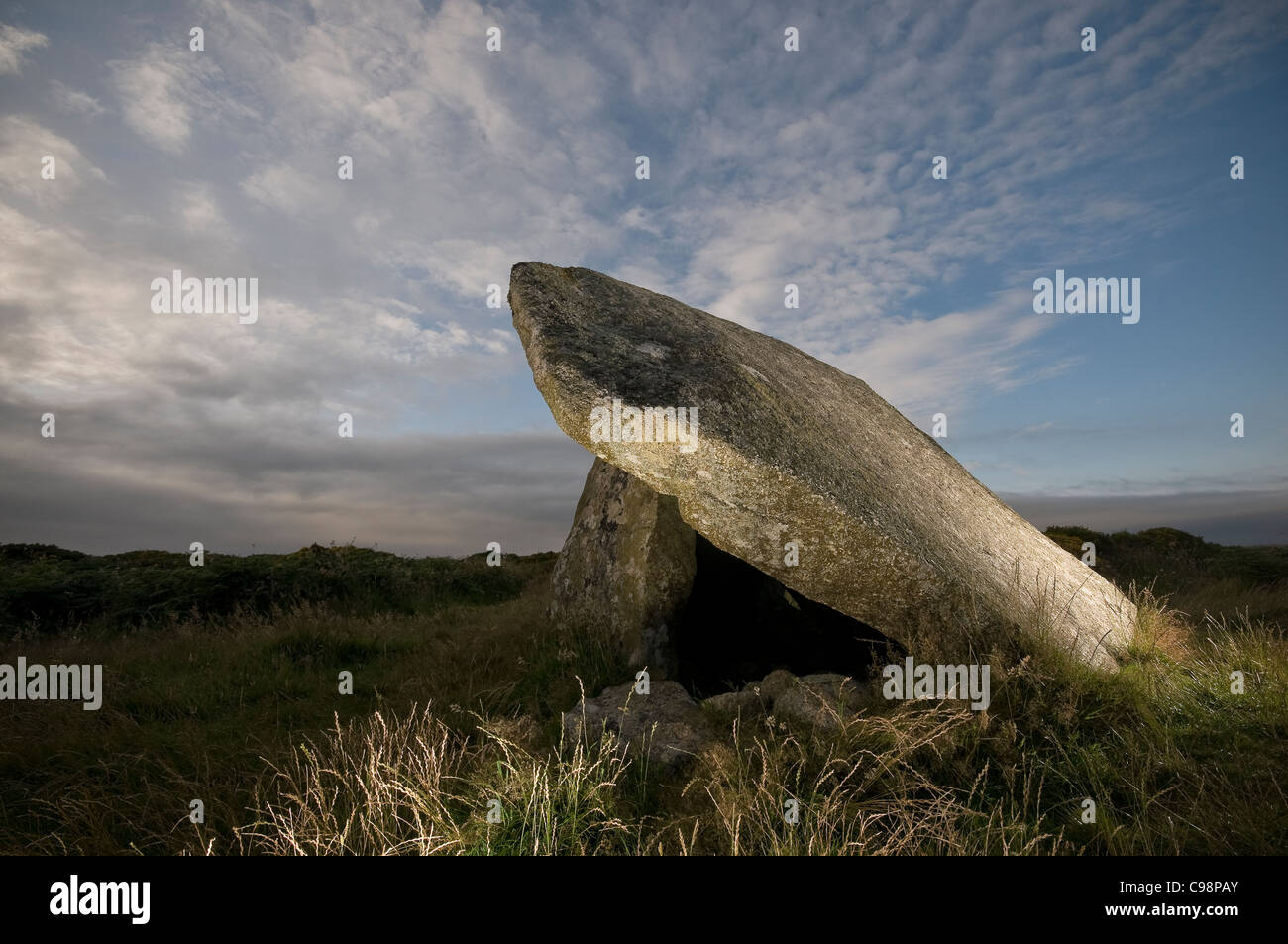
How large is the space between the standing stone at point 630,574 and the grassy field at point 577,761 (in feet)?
0.96

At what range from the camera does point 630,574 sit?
671 centimetres

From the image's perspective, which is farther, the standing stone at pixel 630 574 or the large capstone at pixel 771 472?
the standing stone at pixel 630 574

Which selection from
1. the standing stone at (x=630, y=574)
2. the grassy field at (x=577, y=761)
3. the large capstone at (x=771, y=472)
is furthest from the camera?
the standing stone at (x=630, y=574)

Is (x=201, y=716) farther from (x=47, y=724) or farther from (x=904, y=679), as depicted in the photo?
(x=904, y=679)

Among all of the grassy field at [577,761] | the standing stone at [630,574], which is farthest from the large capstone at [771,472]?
the grassy field at [577,761]

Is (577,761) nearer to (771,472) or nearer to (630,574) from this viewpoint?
(771,472)

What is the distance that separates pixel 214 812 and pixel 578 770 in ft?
7.39

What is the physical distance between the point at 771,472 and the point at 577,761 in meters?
2.18

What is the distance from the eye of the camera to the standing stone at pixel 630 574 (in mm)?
6434

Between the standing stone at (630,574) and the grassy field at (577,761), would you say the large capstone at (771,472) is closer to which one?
the standing stone at (630,574)

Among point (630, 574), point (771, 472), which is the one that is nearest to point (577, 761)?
point (771, 472)

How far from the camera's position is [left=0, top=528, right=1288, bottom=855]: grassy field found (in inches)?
133

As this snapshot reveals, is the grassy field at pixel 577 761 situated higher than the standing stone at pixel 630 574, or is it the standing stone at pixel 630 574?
the standing stone at pixel 630 574

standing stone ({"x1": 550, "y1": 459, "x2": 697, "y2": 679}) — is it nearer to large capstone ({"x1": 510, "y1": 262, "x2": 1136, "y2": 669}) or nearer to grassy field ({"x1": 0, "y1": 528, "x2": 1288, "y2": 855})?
large capstone ({"x1": 510, "y1": 262, "x2": 1136, "y2": 669})
